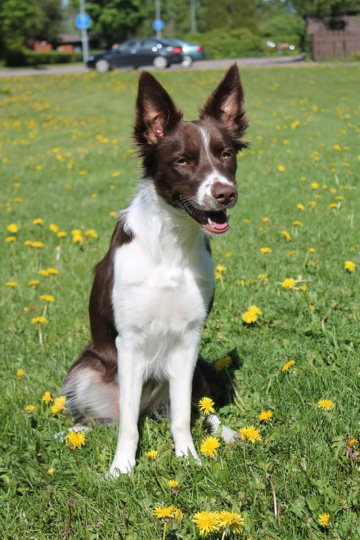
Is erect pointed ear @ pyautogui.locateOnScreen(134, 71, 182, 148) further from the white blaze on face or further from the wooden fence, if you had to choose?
the wooden fence

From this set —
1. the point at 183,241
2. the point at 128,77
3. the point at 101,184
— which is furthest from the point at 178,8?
the point at 183,241

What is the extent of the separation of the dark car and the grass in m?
24.4

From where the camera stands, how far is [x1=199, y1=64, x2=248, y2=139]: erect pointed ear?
298cm

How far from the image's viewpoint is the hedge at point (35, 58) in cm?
4044

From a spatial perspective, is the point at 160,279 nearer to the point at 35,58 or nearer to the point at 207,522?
the point at 207,522

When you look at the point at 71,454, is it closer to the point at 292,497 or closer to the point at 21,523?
the point at 21,523

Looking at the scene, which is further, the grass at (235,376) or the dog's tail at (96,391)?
the dog's tail at (96,391)

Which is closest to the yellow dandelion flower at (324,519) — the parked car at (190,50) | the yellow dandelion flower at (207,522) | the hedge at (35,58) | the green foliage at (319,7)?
the yellow dandelion flower at (207,522)

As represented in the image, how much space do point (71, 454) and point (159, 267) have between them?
A: 38.4 inches

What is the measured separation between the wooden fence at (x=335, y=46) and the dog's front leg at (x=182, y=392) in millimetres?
32600

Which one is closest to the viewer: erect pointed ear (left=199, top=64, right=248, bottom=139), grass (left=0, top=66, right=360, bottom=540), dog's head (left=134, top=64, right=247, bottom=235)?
grass (left=0, top=66, right=360, bottom=540)

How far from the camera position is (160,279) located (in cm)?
279

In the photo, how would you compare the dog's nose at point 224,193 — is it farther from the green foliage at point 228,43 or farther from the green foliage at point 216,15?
the green foliage at point 216,15

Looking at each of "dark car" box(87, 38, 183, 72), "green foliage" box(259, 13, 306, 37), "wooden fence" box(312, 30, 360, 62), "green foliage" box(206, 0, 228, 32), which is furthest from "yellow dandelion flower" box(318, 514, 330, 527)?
"green foliage" box(206, 0, 228, 32)
